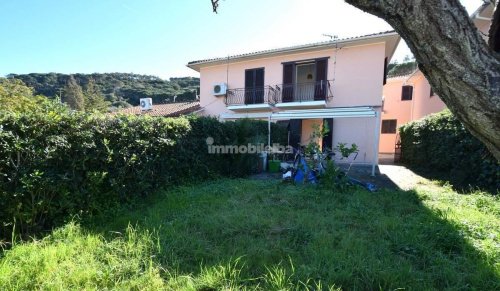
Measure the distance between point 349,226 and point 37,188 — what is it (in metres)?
4.61

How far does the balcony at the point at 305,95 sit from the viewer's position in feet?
45.7

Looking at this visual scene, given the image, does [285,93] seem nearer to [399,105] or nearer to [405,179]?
[405,179]

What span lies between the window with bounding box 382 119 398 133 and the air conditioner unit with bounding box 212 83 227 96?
1197cm

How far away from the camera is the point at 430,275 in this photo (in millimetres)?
2936

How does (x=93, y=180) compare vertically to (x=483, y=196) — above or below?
above

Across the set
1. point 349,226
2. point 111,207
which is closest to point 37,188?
point 111,207

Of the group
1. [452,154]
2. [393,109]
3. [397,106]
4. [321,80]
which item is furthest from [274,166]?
[397,106]

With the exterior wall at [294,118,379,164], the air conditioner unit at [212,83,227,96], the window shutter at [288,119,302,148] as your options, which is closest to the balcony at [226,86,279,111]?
the air conditioner unit at [212,83,227,96]

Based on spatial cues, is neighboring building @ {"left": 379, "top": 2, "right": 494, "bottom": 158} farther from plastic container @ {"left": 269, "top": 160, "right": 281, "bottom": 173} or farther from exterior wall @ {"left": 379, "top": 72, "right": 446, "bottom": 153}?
plastic container @ {"left": 269, "top": 160, "right": 281, "bottom": 173}

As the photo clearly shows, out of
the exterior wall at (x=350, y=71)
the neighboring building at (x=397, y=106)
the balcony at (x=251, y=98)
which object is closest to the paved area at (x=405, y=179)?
the exterior wall at (x=350, y=71)

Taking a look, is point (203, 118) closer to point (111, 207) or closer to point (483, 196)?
point (111, 207)

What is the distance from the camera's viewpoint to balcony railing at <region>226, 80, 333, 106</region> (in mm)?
14070

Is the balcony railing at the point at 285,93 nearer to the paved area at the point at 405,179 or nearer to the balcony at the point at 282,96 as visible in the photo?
the balcony at the point at 282,96

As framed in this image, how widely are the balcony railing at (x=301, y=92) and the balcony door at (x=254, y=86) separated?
1.11 metres
